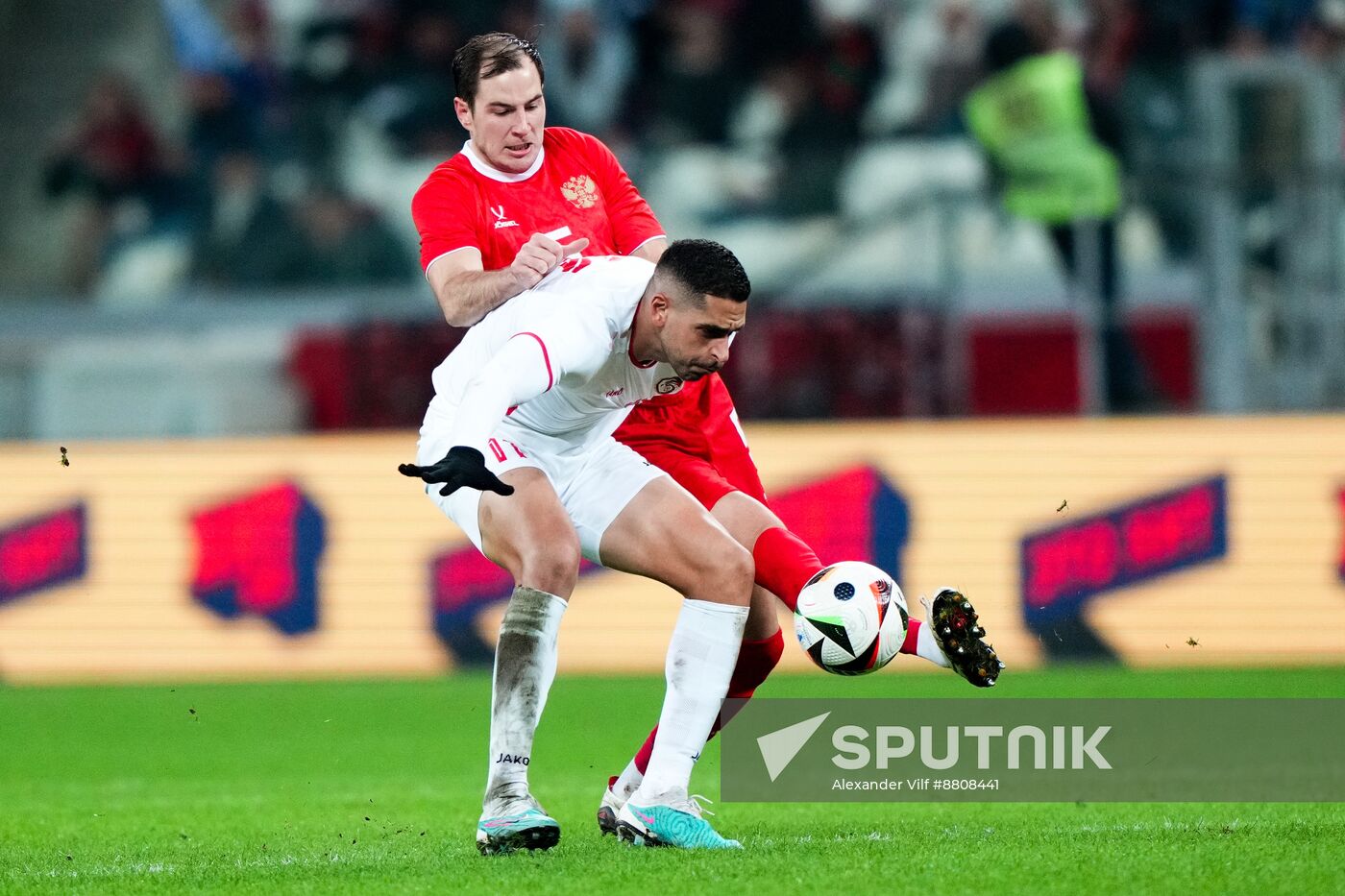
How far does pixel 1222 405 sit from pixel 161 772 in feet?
21.2

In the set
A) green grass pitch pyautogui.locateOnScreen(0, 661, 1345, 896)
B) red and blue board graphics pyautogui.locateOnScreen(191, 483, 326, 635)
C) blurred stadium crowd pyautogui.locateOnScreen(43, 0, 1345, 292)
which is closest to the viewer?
green grass pitch pyautogui.locateOnScreen(0, 661, 1345, 896)

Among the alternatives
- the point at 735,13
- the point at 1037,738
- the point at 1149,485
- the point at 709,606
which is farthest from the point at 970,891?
the point at 735,13

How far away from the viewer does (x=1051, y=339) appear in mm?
11891

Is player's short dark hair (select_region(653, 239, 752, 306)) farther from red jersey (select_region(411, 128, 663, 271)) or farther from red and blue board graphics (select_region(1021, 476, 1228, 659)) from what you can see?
red and blue board graphics (select_region(1021, 476, 1228, 659))

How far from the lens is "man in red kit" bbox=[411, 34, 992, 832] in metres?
5.50

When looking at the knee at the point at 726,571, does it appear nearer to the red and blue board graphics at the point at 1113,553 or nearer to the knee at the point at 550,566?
the knee at the point at 550,566

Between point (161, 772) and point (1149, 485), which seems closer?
point (161, 772)

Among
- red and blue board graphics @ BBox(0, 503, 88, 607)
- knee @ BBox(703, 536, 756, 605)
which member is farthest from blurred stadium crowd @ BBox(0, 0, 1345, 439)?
knee @ BBox(703, 536, 756, 605)

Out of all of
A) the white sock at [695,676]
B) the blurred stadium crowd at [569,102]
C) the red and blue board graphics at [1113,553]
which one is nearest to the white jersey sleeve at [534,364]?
the white sock at [695,676]

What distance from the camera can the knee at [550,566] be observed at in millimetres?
5262

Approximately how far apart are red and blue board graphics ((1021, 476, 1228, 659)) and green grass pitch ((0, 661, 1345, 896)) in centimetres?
47

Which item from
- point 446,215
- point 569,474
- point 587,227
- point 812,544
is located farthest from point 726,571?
point 812,544

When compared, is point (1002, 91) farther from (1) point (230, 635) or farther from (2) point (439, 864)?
(2) point (439, 864)

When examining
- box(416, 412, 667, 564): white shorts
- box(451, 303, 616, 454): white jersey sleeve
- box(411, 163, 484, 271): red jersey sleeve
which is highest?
box(411, 163, 484, 271): red jersey sleeve
